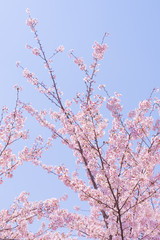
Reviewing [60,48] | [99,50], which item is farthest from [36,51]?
[99,50]

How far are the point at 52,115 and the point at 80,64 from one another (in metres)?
1.92

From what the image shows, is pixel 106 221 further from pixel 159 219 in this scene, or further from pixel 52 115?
pixel 52 115

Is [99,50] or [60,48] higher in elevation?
[60,48]

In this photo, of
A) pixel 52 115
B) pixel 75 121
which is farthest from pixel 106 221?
pixel 52 115

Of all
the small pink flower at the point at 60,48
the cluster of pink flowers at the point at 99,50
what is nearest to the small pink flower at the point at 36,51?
the small pink flower at the point at 60,48

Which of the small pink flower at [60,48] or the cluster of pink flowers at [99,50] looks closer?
the cluster of pink flowers at [99,50]

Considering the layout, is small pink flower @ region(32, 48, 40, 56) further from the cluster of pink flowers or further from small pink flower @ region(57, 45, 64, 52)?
the cluster of pink flowers

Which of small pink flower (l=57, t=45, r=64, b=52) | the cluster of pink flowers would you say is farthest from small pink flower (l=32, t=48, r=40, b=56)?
the cluster of pink flowers

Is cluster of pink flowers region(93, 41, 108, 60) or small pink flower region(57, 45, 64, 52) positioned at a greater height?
small pink flower region(57, 45, 64, 52)

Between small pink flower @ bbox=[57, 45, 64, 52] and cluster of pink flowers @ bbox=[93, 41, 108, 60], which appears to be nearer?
cluster of pink flowers @ bbox=[93, 41, 108, 60]

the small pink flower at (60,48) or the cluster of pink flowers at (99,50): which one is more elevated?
the small pink flower at (60,48)

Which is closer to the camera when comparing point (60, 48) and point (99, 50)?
point (99, 50)

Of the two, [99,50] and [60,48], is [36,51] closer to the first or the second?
[60,48]

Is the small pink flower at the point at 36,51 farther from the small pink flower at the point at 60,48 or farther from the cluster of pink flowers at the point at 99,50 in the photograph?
the cluster of pink flowers at the point at 99,50
